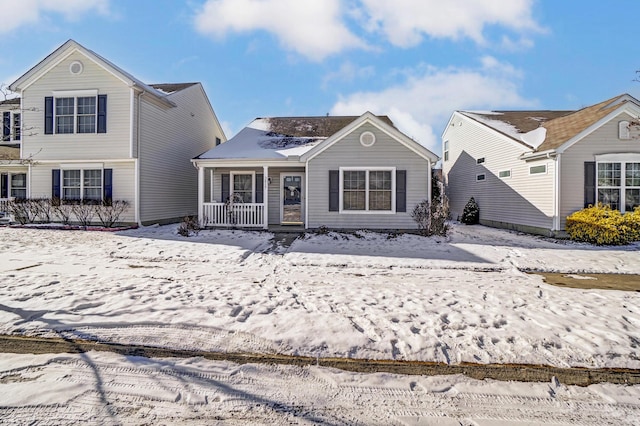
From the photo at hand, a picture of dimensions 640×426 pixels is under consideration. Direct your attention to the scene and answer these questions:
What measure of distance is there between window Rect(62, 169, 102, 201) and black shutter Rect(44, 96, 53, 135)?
6.16 feet

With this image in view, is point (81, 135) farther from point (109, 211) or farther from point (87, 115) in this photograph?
point (109, 211)

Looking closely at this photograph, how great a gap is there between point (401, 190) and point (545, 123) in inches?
349

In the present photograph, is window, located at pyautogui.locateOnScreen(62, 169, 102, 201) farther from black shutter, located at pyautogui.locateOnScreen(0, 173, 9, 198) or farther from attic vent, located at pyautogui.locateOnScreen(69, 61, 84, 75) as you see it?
black shutter, located at pyautogui.locateOnScreen(0, 173, 9, 198)

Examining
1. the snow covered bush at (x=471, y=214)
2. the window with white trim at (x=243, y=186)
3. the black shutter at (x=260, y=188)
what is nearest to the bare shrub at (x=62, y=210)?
the window with white trim at (x=243, y=186)

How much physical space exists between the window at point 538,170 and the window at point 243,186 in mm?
11812

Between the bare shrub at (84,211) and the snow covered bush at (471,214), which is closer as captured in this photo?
the bare shrub at (84,211)

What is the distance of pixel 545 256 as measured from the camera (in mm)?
8633

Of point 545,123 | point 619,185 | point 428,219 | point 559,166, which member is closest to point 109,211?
point 428,219

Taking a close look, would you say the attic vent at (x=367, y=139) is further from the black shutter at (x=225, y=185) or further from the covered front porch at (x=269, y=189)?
the black shutter at (x=225, y=185)

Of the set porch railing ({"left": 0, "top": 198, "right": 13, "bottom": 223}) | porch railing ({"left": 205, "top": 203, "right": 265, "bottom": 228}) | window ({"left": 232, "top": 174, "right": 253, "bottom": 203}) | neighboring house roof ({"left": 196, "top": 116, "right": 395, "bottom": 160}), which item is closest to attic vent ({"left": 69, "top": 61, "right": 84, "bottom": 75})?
neighboring house roof ({"left": 196, "top": 116, "right": 395, "bottom": 160})

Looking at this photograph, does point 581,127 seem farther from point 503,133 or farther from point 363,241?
point 363,241

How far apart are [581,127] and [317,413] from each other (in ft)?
45.5

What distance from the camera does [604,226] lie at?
33.7ft

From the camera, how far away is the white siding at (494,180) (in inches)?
486
